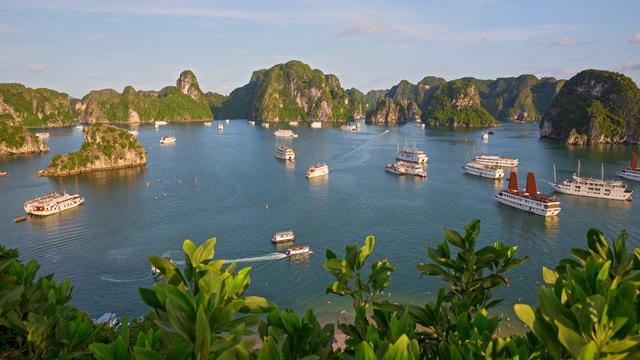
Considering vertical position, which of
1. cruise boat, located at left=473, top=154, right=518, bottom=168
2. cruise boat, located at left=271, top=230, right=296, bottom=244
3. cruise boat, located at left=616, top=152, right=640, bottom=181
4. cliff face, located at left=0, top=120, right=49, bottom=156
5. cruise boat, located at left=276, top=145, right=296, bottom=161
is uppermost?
cliff face, located at left=0, top=120, right=49, bottom=156

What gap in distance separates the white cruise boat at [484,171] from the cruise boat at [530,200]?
56.5ft

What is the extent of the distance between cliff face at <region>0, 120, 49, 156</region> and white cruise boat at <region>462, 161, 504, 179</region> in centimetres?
10678

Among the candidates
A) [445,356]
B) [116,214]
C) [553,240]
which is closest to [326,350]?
[445,356]

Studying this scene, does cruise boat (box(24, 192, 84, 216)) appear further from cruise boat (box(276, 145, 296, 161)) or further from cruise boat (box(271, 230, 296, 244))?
cruise boat (box(276, 145, 296, 161))

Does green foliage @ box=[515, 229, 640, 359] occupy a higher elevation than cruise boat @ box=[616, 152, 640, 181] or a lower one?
higher

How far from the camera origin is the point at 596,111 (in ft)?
447

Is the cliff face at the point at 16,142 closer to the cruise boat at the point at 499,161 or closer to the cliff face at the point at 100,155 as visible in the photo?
the cliff face at the point at 100,155

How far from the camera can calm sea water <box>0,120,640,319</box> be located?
121 feet

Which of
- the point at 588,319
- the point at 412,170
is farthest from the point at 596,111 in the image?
the point at 588,319

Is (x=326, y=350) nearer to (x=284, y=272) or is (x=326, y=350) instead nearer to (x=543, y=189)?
(x=284, y=272)

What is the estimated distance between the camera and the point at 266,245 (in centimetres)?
4503

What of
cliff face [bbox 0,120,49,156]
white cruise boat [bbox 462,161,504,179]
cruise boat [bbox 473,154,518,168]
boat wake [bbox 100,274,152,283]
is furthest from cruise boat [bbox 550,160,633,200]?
cliff face [bbox 0,120,49,156]

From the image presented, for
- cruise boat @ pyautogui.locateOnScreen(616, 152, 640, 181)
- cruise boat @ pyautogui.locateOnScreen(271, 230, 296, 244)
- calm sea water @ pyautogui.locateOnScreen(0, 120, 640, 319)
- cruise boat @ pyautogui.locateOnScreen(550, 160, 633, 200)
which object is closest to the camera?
calm sea water @ pyautogui.locateOnScreen(0, 120, 640, 319)

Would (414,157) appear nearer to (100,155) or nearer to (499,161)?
(499,161)
